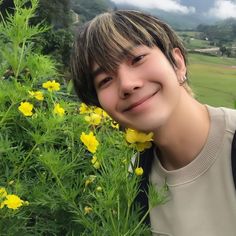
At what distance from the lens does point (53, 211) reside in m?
1.49

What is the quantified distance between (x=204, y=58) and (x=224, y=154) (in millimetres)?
34339

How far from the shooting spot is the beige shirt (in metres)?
1.33

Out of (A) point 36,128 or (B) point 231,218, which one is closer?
(B) point 231,218

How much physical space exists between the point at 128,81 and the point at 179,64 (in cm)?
27

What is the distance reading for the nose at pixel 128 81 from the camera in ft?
4.37

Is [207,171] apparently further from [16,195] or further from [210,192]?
[16,195]

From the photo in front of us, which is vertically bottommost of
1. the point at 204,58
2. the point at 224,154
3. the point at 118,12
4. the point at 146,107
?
the point at 204,58

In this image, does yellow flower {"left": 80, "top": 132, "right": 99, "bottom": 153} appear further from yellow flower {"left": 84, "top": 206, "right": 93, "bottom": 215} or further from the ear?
the ear

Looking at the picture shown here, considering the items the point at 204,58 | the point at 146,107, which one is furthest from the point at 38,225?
A: the point at 204,58

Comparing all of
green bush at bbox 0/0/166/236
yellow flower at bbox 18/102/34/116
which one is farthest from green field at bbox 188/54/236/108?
yellow flower at bbox 18/102/34/116

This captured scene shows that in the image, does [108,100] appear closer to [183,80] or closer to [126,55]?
[126,55]

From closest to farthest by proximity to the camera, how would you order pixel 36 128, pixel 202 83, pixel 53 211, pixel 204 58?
pixel 53 211
pixel 36 128
pixel 202 83
pixel 204 58

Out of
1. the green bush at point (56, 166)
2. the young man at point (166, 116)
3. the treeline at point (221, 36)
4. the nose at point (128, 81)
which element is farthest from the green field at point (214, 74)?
the nose at point (128, 81)

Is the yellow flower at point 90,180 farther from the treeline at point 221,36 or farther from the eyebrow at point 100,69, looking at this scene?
the treeline at point 221,36
